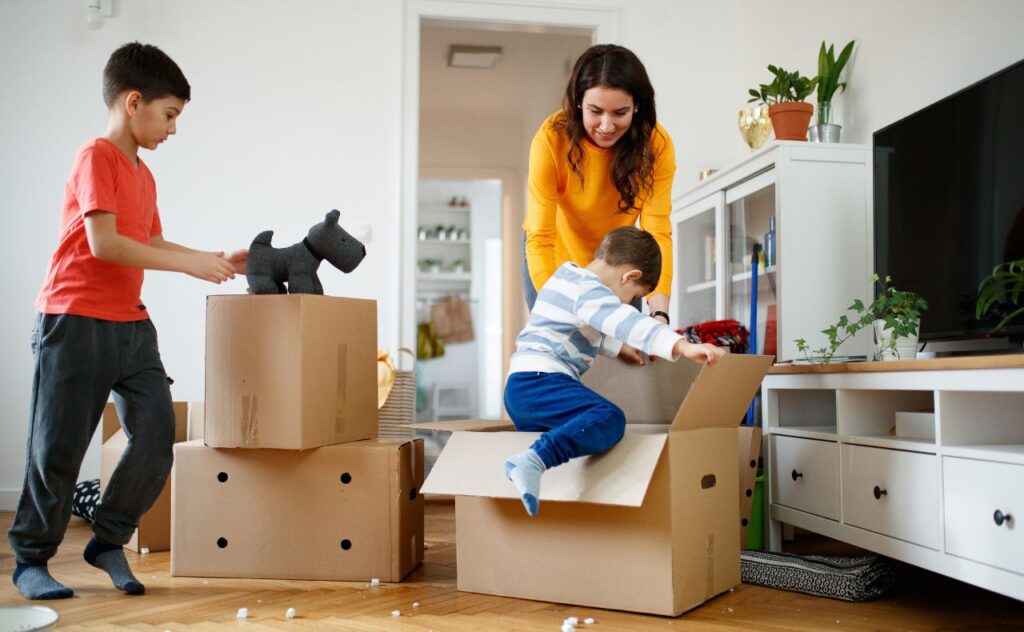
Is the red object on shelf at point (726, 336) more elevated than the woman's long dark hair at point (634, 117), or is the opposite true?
the woman's long dark hair at point (634, 117)

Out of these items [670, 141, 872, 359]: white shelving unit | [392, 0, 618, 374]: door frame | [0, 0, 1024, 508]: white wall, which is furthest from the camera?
[392, 0, 618, 374]: door frame

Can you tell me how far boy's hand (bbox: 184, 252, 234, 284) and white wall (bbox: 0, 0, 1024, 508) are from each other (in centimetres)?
173

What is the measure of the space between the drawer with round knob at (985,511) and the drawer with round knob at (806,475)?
1.41 feet

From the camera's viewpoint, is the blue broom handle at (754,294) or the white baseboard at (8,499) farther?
the white baseboard at (8,499)

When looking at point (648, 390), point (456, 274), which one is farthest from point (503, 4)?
point (456, 274)

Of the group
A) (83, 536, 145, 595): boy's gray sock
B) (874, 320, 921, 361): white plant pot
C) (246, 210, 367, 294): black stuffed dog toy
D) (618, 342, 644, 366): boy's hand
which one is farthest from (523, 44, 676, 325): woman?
(83, 536, 145, 595): boy's gray sock

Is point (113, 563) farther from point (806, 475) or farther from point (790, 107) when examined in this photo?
Result: point (790, 107)

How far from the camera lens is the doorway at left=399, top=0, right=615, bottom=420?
3.65m

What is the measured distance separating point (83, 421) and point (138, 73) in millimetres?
710

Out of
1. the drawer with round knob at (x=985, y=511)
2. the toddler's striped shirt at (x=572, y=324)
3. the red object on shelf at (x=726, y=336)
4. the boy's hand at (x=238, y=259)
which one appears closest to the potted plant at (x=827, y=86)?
the red object on shelf at (x=726, y=336)

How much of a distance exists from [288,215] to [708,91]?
1820 mm

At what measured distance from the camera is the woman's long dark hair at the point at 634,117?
1.93m

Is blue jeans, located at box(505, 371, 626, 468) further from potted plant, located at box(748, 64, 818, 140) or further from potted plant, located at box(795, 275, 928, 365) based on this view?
potted plant, located at box(748, 64, 818, 140)

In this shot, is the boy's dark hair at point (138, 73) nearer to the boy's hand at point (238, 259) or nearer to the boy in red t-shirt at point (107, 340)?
the boy in red t-shirt at point (107, 340)
